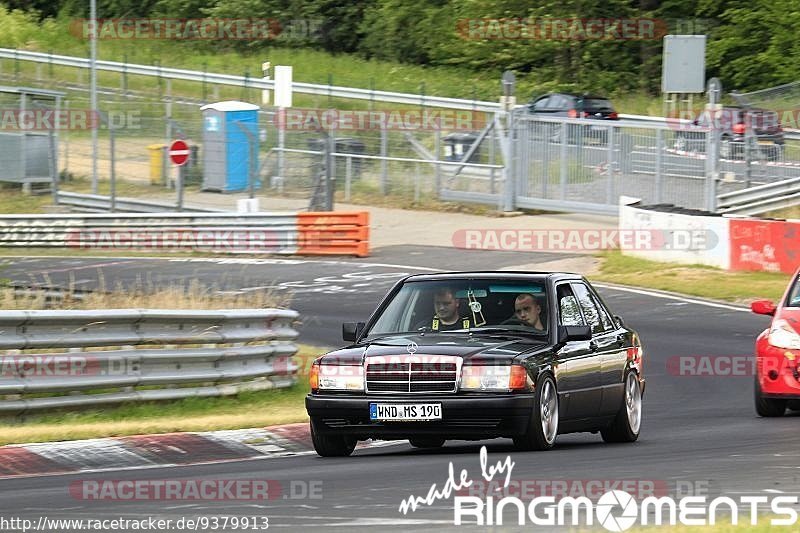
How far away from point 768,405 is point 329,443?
455 centimetres

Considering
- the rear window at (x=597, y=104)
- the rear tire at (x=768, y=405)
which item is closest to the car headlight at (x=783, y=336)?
the rear tire at (x=768, y=405)

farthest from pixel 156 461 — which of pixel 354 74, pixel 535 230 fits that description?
pixel 354 74

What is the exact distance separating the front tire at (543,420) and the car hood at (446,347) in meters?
0.29

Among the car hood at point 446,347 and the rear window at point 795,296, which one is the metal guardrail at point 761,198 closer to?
the rear window at point 795,296

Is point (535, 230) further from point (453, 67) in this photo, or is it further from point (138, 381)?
point (453, 67)

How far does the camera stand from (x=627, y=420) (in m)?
12.4

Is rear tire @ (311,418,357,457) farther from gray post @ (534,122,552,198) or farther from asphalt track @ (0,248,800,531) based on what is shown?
gray post @ (534,122,552,198)

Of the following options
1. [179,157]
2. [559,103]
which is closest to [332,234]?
[179,157]

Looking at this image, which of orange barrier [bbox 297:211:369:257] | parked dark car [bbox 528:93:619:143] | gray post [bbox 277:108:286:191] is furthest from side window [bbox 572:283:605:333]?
parked dark car [bbox 528:93:619:143]

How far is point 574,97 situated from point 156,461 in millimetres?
35378

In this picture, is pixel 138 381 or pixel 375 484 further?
pixel 138 381

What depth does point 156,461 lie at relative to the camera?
445 inches

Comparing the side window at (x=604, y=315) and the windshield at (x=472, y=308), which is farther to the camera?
the side window at (x=604, y=315)

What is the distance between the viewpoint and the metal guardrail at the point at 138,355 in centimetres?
1304
